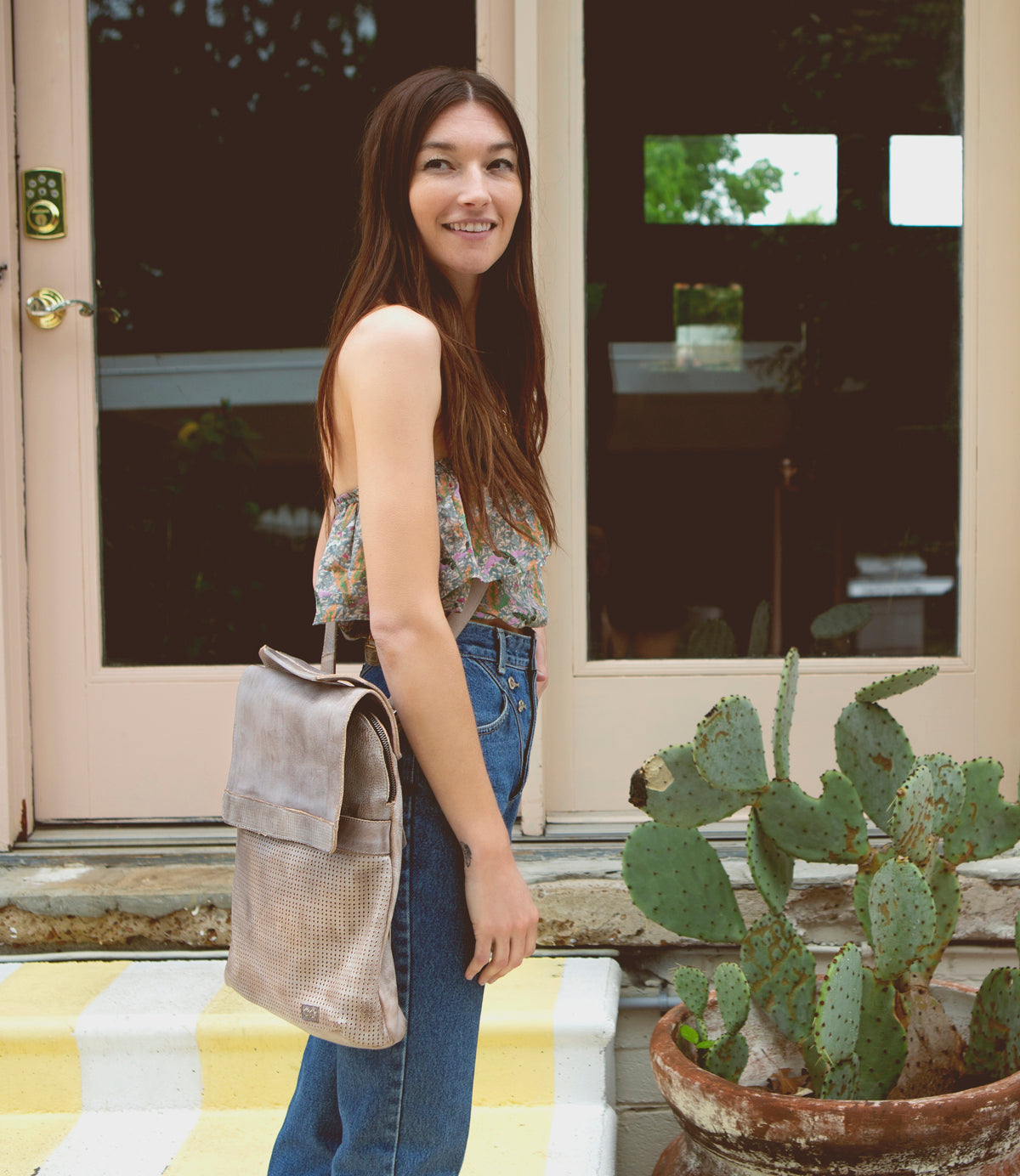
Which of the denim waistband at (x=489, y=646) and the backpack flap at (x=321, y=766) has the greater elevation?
the denim waistband at (x=489, y=646)

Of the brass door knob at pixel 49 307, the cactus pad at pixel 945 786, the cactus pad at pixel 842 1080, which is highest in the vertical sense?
the brass door knob at pixel 49 307

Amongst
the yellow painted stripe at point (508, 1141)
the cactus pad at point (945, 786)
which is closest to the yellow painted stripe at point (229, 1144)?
the yellow painted stripe at point (508, 1141)

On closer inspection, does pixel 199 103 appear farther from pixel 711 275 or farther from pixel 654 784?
pixel 654 784

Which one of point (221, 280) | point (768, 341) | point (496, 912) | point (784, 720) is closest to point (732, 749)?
point (784, 720)

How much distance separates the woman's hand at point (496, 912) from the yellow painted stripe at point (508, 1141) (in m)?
0.77

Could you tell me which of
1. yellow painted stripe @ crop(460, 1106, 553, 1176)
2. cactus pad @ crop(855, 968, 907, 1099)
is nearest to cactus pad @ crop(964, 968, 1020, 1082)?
cactus pad @ crop(855, 968, 907, 1099)

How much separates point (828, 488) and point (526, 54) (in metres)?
1.18

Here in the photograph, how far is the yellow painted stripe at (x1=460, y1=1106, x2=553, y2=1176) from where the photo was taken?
184 centimetres

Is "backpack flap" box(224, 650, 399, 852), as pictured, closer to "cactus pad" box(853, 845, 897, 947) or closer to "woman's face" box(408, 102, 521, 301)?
"woman's face" box(408, 102, 521, 301)

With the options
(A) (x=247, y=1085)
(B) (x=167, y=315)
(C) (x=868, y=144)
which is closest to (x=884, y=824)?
Answer: (A) (x=247, y=1085)

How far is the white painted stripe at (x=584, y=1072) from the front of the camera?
191cm

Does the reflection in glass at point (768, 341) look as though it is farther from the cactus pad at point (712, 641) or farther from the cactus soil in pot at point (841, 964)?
the cactus soil in pot at point (841, 964)

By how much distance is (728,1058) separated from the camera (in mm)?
1673

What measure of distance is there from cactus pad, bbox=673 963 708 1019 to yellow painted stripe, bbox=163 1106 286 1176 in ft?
2.33
